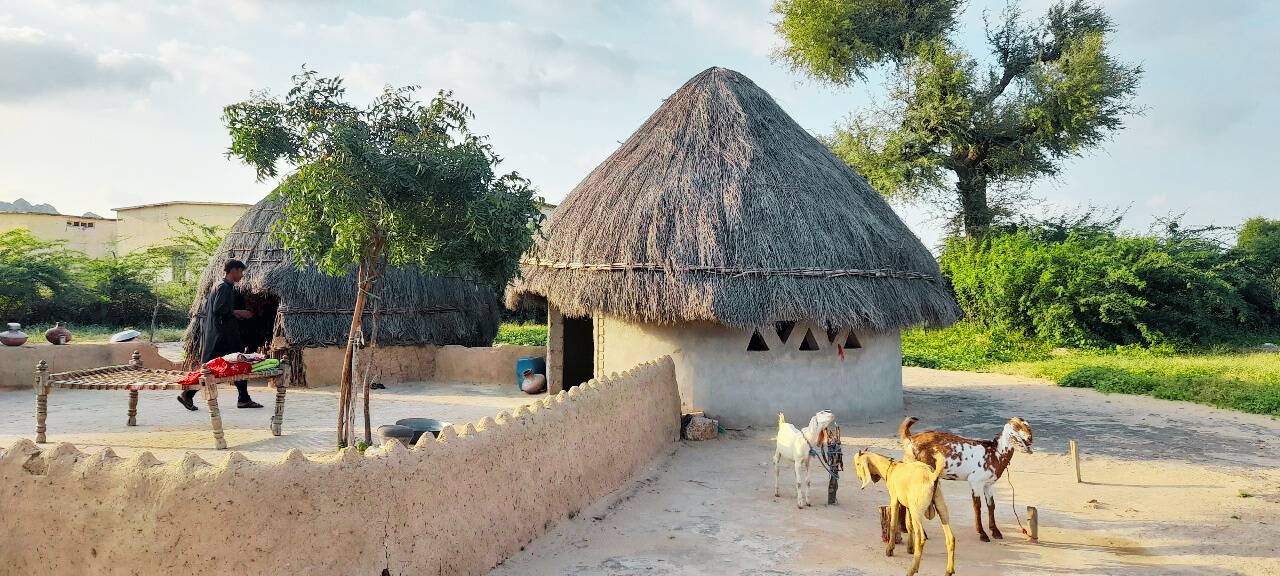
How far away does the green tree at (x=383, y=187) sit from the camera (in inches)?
290

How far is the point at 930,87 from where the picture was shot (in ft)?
77.0

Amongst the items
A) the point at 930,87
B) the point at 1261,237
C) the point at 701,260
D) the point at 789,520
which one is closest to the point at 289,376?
the point at 701,260

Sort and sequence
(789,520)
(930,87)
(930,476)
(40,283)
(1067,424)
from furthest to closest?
(930,87) → (40,283) → (1067,424) → (789,520) → (930,476)

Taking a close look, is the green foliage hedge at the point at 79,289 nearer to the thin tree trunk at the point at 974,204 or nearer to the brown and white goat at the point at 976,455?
the brown and white goat at the point at 976,455

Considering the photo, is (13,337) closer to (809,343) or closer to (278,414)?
(278,414)

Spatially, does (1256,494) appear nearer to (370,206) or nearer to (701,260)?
(701,260)

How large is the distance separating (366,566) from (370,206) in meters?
4.22

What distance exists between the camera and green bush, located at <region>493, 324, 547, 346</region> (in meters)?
20.1

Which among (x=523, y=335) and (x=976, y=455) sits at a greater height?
(x=523, y=335)

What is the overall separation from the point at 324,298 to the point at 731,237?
7.69 metres

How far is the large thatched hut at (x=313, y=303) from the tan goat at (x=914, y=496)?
9693mm

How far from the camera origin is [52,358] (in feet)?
43.2

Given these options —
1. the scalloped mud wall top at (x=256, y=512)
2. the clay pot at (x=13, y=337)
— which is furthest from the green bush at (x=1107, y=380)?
the clay pot at (x=13, y=337)

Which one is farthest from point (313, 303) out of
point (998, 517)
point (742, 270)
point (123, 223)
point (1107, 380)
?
point (123, 223)
